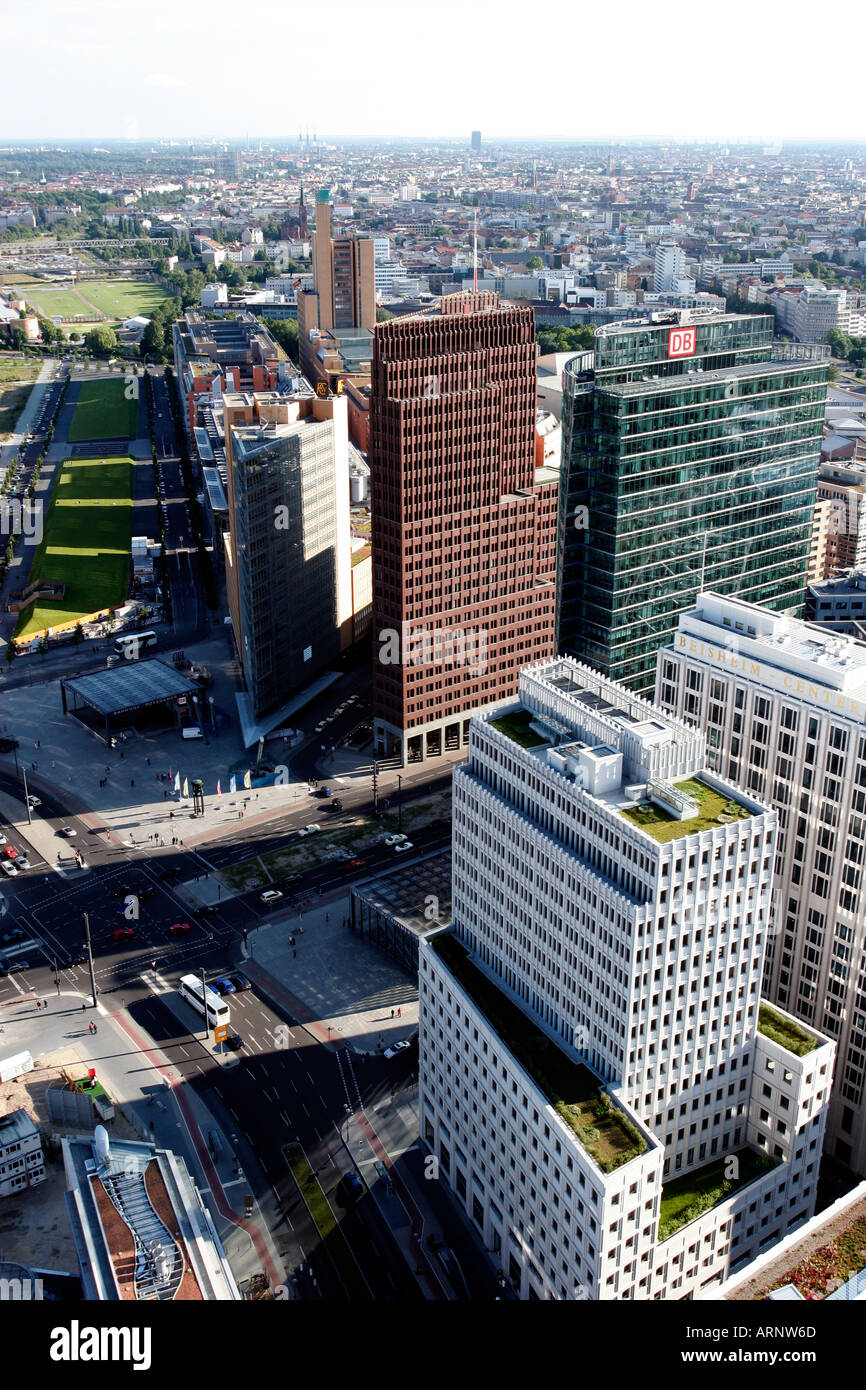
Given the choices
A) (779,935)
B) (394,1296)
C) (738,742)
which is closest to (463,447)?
(738,742)

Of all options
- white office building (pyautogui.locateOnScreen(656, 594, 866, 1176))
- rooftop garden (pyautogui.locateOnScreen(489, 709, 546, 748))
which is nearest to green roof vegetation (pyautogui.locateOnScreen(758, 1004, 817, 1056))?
white office building (pyautogui.locateOnScreen(656, 594, 866, 1176))

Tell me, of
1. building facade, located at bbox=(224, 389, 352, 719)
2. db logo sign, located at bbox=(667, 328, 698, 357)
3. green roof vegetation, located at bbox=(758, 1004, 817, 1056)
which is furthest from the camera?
building facade, located at bbox=(224, 389, 352, 719)

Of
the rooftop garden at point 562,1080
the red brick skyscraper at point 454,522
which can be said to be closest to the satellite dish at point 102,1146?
the rooftop garden at point 562,1080

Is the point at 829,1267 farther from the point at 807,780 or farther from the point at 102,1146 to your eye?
the point at 102,1146

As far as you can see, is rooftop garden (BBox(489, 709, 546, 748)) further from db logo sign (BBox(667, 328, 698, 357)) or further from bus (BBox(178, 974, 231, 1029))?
db logo sign (BBox(667, 328, 698, 357))

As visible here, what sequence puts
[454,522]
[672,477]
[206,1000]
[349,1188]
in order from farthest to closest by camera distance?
1. [672,477]
2. [454,522]
3. [206,1000]
4. [349,1188]

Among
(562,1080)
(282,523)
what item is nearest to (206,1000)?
(562,1080)

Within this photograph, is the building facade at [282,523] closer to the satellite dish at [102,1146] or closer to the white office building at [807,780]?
the white office building at [807,780]
